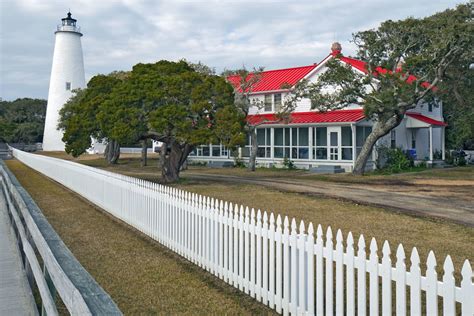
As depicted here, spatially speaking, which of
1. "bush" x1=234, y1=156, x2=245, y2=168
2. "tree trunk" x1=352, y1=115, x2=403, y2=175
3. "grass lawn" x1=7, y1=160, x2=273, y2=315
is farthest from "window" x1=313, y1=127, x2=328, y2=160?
"grass lawn" x1=7, y1=160, x2=273, y2=315

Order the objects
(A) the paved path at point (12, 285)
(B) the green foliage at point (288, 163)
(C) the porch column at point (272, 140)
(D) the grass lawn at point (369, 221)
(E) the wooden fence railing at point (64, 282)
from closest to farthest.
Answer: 1. (E) the wooden fence railing at point (64, 282)
2. (A) the paved path at point (12, 285)
3. (D) the grass lawn at point (369, 221)
4. (B) the green foliage at point (288, 163)
5. (C) the porch column at point (272, 140)

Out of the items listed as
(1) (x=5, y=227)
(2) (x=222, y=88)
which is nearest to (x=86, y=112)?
(2) (x=222, y=88)

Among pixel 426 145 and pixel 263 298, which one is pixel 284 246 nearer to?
pixel 263 298

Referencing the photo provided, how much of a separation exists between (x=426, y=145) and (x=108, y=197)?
28332 millimetres

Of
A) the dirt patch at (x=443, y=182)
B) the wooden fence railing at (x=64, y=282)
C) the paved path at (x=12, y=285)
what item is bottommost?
the paved path at (x=12, y=285)

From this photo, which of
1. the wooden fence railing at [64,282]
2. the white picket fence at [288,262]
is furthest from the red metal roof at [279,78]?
the wooden fence railing at [64,282]

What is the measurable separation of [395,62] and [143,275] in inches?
918

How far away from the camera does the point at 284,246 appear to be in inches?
209

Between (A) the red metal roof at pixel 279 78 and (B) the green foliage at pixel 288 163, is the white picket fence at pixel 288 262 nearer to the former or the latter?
(B) the green foliage at pixel 288 163

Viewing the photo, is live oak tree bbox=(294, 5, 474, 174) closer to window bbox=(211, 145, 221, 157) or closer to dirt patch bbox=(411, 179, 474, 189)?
dirt patch bbox=(411, 179, 474, 189)

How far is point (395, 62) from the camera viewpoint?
26.4 m

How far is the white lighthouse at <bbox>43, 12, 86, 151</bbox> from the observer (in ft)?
199

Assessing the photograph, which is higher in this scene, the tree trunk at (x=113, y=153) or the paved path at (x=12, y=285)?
the tree trunk at (x=113, y=153)

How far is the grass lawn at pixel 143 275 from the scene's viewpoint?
222 inches
